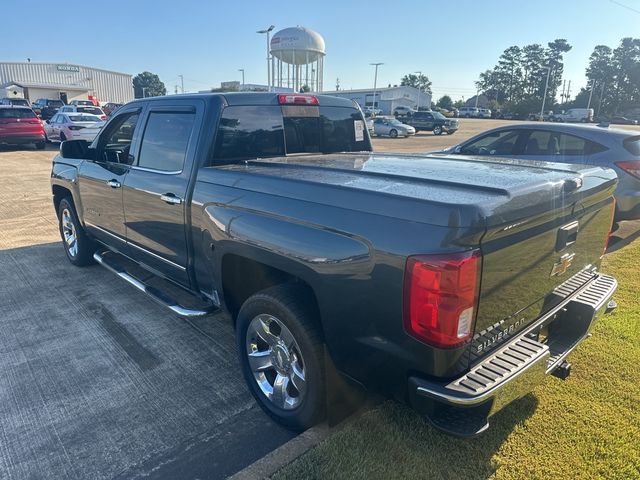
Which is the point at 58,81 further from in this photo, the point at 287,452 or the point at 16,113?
the point at 287,452

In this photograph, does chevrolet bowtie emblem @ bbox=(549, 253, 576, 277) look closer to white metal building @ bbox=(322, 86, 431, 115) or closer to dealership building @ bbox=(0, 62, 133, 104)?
dealership building @ bbox=(0, 62, 133, 104)

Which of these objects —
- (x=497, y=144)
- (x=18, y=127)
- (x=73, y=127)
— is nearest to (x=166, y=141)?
(x=497, y=144)

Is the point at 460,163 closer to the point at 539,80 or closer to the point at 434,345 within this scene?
the point at 434,345

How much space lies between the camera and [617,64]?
87.4 meters

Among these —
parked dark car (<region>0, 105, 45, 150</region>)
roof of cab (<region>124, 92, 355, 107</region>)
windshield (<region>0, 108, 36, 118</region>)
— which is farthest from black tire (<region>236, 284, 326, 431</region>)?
windshield (<region>0, 108, 36, 118</region>)

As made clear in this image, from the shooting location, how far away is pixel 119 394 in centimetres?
309

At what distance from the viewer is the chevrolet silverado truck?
1.94 m

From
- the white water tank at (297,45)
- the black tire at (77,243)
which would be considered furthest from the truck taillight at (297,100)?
the white water tank at (297,45)

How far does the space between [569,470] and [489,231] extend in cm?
147

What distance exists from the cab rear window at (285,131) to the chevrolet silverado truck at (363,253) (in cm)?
2

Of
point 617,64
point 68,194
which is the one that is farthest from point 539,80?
point 68,194

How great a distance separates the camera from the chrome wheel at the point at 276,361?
8.68 ft

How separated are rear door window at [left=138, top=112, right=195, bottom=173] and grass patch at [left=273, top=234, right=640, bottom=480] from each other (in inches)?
86.2

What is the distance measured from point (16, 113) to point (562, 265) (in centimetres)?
2121
